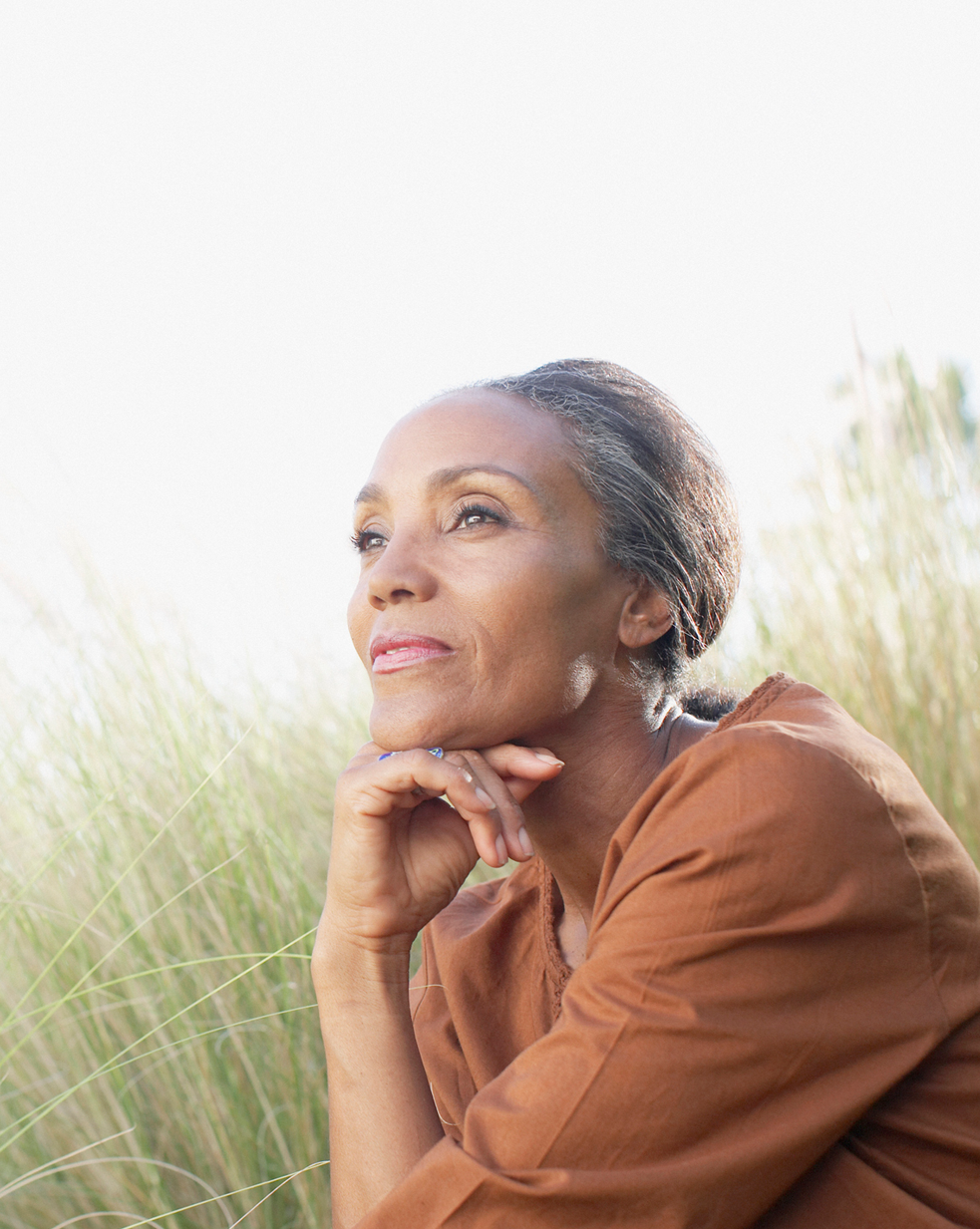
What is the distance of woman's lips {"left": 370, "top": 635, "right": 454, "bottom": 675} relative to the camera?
1.78 metres

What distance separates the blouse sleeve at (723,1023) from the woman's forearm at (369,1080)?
0.36m

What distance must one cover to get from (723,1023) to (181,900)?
1603mm

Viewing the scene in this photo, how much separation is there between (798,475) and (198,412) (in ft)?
6.79

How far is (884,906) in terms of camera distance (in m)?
1.27

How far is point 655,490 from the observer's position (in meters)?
2.01

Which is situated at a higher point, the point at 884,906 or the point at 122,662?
the point at 122,662

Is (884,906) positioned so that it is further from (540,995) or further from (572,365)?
(572,365)

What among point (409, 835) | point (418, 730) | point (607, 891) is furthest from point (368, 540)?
point (607, 891)

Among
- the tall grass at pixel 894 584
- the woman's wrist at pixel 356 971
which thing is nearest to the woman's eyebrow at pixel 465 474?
the woman's wrist at pixel 356 971

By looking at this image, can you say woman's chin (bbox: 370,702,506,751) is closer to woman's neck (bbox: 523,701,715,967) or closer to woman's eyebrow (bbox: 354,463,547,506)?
woman's neck (bbox: 523,701,715,967)

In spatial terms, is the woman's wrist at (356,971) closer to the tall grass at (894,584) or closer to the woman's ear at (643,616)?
the woman's ear at (643,616)

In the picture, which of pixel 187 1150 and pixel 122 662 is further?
pixel 122 662

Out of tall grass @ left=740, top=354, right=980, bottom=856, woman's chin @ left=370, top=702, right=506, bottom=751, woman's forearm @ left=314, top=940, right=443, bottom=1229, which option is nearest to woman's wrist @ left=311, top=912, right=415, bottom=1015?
woman's forearm @ left=314, top=940, right=443, bottom=1229

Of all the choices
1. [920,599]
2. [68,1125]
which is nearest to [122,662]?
[68,1125]
